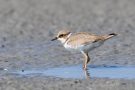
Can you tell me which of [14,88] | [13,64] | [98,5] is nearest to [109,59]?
[13,64]

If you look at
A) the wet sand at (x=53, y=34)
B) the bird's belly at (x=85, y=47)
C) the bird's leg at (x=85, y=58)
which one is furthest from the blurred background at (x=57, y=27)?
the bird's belly at (x=85, y=47)

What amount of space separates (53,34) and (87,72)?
448cm

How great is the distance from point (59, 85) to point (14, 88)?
75 cm

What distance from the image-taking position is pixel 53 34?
16.4m

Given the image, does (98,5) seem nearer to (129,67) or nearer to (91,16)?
(91,16)

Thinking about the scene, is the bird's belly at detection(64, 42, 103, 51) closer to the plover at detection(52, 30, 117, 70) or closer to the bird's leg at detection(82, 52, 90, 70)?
the plover at detection(52, 30, 117, 70)

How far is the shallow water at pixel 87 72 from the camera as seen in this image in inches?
459

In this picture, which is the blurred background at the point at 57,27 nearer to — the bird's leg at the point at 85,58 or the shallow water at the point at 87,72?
the bird's leg at the point at 85,58

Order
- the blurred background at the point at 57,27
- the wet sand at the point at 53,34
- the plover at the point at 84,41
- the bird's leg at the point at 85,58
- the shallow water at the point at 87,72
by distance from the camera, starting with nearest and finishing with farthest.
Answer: the wet sand at the point at 53,34 < the shallow water at the point at 87,72 < the bird's leg at the point at 85,58 < the plover at the point at 84,41 < the blurred background at the point at 57,27

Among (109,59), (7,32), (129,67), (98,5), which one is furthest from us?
(98,5)

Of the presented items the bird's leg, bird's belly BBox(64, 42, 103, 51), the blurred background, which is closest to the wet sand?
the blurred background

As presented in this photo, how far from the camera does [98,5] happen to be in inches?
828

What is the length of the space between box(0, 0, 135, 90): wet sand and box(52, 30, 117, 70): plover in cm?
39

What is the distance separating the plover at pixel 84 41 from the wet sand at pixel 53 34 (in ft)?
1.27
